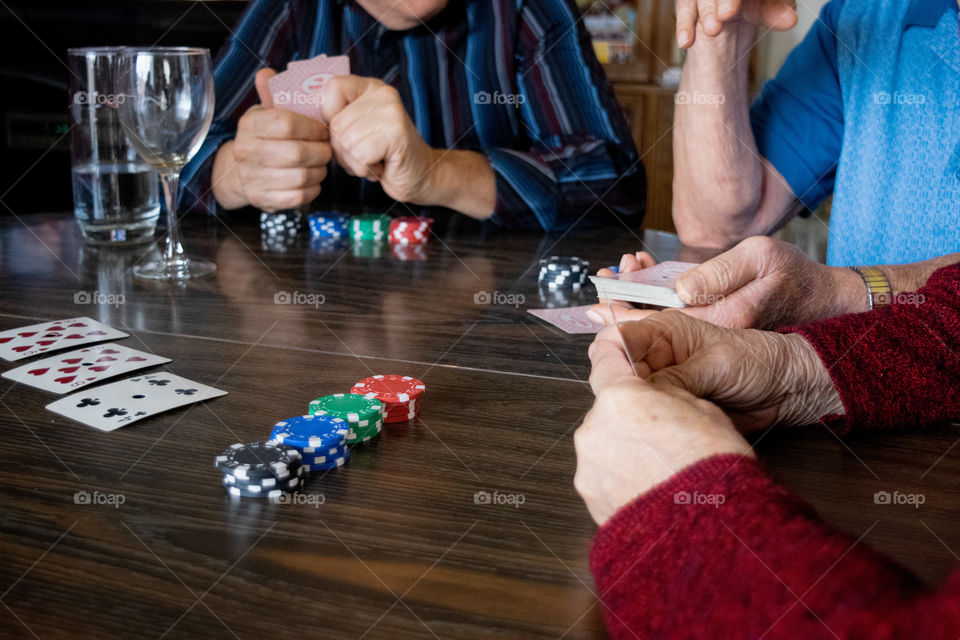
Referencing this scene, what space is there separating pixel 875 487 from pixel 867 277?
547mm

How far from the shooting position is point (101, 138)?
1.79 m

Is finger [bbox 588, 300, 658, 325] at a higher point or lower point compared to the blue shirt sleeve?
lower

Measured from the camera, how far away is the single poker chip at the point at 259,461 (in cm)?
79

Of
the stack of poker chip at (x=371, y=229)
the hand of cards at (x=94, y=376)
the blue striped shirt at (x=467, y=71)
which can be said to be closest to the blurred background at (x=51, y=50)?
the blue striped shirt at (x=467, y=71)

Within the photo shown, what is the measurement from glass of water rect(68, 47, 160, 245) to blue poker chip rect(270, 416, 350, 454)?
1.00 m

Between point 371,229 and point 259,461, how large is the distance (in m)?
1.24

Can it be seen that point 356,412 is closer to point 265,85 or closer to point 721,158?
point 721,158

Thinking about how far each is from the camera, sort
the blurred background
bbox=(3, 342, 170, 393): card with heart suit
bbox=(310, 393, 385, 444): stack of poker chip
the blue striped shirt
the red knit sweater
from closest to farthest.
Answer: the red knit sweater
bbox=(310, 393, 385, 444): stack of poker chip
bbox=(3, 342, 170, 393): card with heart suit
the blue striped shirt
the blurred background

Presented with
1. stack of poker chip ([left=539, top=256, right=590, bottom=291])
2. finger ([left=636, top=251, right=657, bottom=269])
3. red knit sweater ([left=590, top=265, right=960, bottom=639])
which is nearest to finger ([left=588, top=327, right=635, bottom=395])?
red knit sweater ([left=590, top=265, right=960, bottom=639])

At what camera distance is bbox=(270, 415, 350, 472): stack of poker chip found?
844mm

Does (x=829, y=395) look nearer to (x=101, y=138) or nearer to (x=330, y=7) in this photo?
(x=101, y=138)

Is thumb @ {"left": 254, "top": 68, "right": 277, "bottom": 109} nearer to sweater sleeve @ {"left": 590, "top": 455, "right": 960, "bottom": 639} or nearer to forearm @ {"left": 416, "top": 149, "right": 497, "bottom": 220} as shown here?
forearm @ {"left": 416, "top": 149, "right": 497, "bottom": 220}

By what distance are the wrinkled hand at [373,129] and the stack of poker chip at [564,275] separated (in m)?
0.56

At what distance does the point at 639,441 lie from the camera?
2.37 ft
